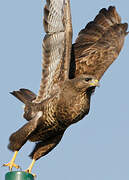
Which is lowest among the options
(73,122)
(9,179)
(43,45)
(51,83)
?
(9,179)

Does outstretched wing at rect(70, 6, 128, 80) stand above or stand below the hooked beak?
above

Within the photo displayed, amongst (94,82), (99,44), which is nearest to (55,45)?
(94,82)

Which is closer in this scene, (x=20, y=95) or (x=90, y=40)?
(x=20, y=95)

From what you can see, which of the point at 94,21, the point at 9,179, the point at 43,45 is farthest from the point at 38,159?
the point at 94,21

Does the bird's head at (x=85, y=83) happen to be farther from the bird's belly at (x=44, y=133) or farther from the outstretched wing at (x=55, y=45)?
the bird's belly at (x=44, y=133)

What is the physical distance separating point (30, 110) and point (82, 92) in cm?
123

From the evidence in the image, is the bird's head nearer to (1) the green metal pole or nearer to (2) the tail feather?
(2) the tail feather

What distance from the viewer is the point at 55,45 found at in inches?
530

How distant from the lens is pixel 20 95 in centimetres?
1377

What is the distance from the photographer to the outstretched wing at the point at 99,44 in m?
14.8

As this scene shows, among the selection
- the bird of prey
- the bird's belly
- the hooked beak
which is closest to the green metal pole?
the bird of prey

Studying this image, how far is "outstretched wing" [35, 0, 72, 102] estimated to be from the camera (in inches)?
526

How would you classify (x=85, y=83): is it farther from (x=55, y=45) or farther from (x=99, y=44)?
(x=99, y=44)

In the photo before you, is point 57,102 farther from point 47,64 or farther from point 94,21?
point 94,21
